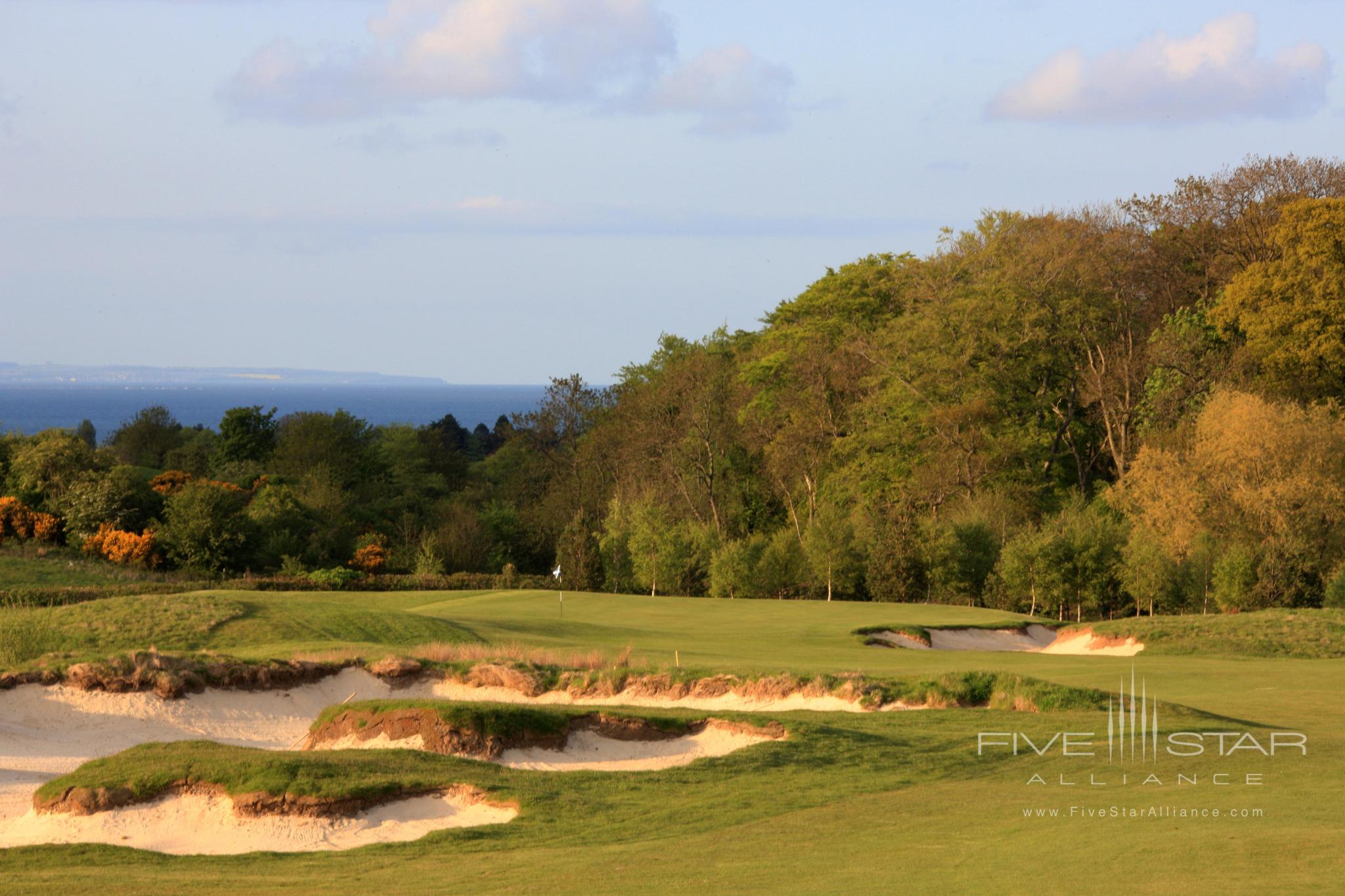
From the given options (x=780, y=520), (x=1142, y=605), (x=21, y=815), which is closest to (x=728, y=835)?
(x=21, y=815)

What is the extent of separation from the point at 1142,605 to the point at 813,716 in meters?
25.8

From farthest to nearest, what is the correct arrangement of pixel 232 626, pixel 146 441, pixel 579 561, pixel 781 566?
pixel 146 441
pixel 579 561
pixel 781 566
pixel 232 626

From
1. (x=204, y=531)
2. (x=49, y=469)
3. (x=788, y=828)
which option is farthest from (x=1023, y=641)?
(x=49, y=469)

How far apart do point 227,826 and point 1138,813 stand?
853 cm

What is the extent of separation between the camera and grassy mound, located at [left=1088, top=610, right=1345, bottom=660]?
2666 cm

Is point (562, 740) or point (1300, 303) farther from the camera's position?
point (1300, 303)

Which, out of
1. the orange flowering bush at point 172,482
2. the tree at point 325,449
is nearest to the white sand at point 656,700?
the orange flowering bush at point 172,482

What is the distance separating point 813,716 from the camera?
16.7 meters

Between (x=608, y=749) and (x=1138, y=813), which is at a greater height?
(x=1138, y=813)

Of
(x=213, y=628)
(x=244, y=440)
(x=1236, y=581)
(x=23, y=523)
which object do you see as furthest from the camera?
(x=244, y=440)

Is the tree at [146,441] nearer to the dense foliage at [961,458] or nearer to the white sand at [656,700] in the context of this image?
the dense foliage at [961,458]

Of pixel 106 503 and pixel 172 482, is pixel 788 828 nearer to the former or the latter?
pixel 106 503

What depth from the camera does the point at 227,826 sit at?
39.6ft

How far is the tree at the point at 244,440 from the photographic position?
68.0 meters
